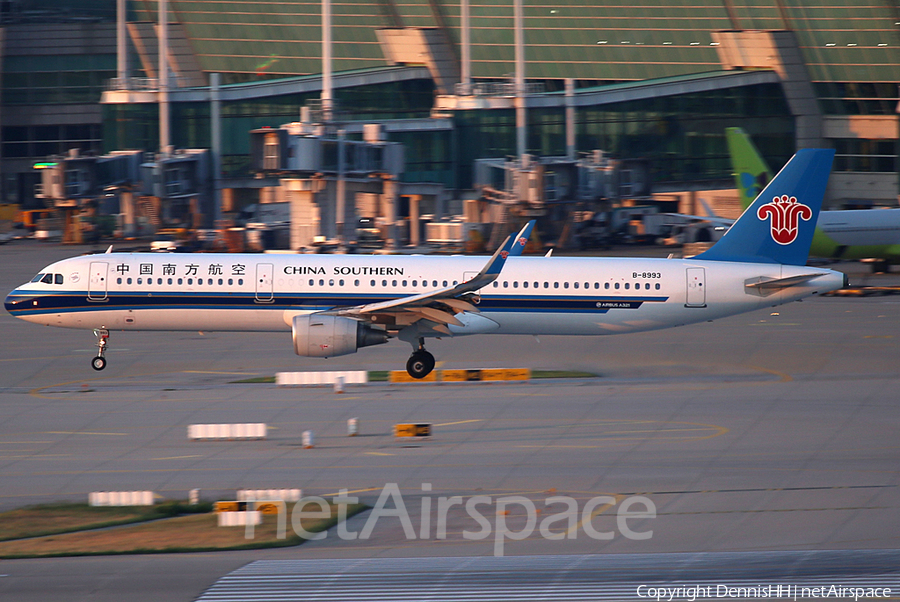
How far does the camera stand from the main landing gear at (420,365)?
112 ft

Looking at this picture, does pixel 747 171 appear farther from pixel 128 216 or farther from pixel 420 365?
pixel 128 216

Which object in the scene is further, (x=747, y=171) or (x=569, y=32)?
(x=569, y=32)

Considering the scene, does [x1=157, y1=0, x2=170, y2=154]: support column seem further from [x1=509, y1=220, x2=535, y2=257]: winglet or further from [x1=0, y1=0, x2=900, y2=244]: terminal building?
[x1=509, y1=220, x2=535, y2=257]: winglet

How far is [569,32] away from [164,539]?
291 feet

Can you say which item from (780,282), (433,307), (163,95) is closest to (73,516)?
(433,307)

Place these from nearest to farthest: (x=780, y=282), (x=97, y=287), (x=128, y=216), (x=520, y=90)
A: (x=97, y=287) < (x=780, y=282) < (x=128, y=216) < (x=520, y=90)

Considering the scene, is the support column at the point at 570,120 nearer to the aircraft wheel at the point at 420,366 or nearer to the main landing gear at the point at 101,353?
the aircraft wheel at the point at 420,366

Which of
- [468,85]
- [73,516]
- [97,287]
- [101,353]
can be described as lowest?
[73,516]

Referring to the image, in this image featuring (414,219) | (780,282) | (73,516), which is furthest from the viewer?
(414,219)

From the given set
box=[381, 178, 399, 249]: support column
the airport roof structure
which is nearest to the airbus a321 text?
box=[381, 178, 399, 249]: support column

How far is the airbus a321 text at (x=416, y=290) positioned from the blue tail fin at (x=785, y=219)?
0.07 meters

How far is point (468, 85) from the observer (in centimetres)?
8238

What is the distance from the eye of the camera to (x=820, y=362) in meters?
37.0

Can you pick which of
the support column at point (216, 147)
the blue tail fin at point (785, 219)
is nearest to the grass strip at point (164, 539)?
the blue tail fin at point (785, 219)
